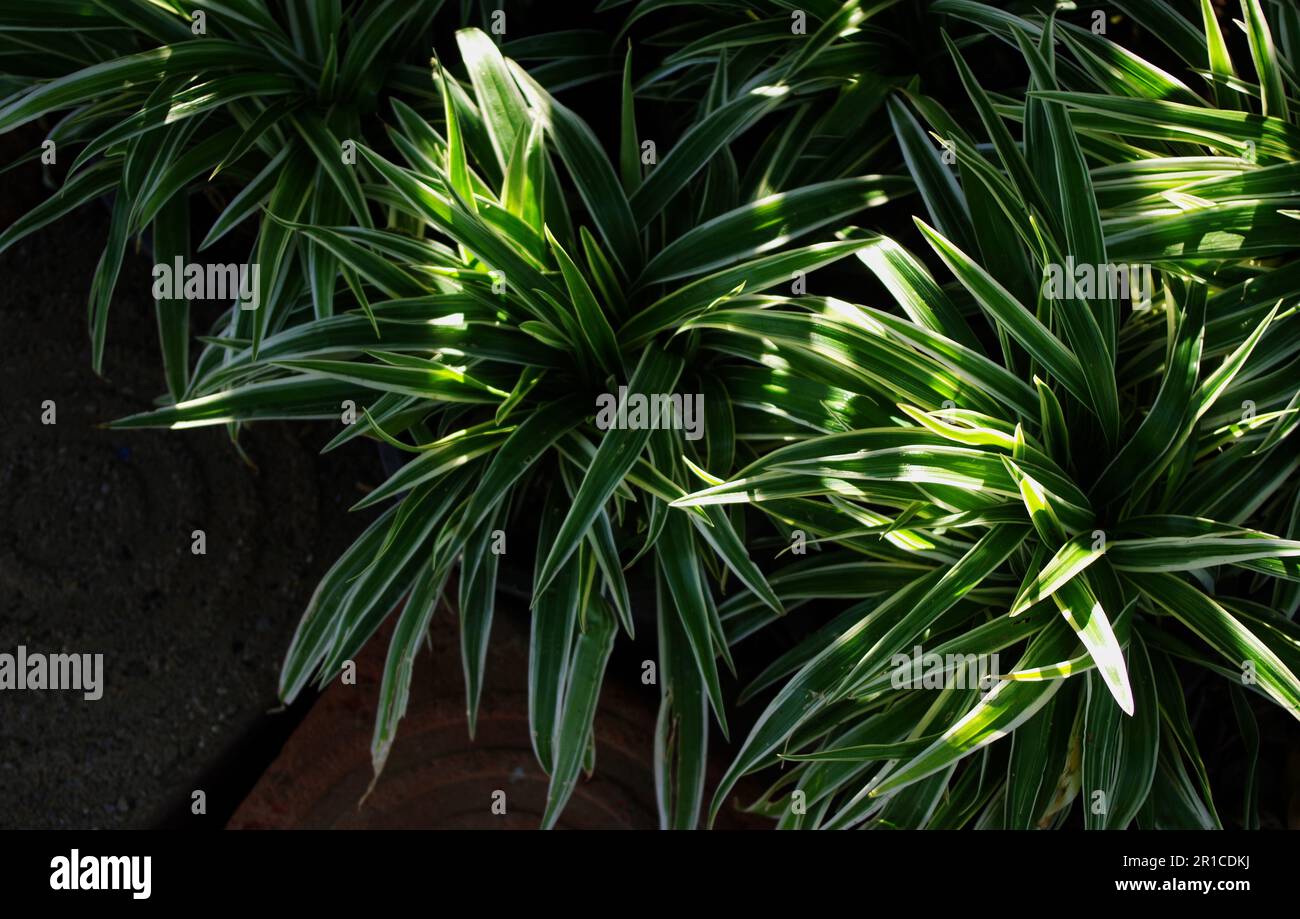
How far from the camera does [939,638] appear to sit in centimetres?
112

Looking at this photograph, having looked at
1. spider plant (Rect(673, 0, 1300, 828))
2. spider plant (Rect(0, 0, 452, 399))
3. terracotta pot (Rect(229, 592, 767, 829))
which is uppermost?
spider plant (Rect(0, 0, 452, 399))

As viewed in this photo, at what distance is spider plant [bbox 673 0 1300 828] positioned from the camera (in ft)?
3.16

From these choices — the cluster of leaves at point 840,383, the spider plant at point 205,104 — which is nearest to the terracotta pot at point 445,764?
the cluster of leaves at point 840,383

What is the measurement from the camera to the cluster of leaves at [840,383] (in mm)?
989

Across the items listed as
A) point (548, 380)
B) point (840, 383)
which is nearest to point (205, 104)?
point (548, 380)

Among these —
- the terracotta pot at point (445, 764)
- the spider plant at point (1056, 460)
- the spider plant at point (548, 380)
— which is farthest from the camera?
the terracotta pot at point (445, 764)

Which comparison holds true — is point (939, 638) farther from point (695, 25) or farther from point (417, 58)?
point (417, 58)

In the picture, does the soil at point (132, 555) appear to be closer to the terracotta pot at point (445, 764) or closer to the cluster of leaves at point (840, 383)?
the terracotta pot at point (445, 764)

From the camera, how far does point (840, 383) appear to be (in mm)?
1076

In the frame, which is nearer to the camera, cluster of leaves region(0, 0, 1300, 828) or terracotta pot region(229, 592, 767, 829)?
cluster of leaves region(0, 0, 1300, 828)

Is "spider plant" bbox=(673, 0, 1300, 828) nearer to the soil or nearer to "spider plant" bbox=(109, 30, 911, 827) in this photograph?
"spider plant" bbox=(109, 30, 911, 827)

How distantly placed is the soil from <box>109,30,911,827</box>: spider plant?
18.2 inches

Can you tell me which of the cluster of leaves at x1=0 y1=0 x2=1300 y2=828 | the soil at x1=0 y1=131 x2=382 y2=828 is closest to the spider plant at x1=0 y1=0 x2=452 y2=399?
the cluster of leaves at x1=0 y1=0 x2=1300 y2=828
